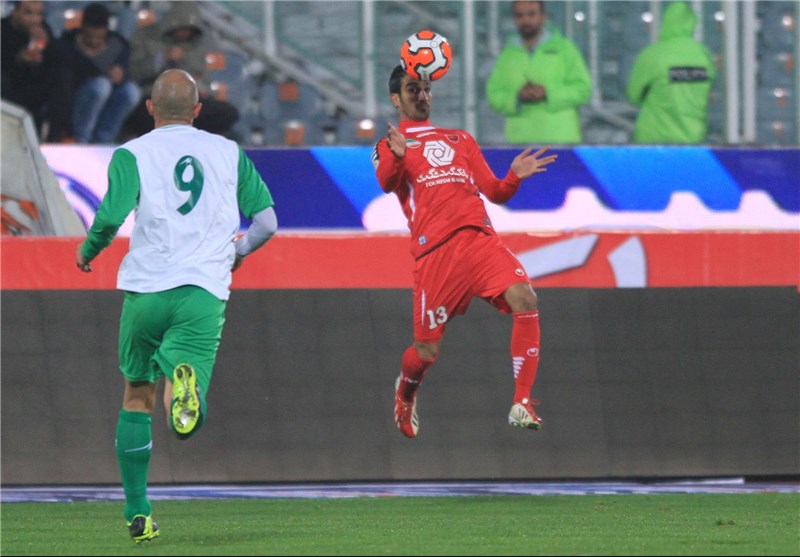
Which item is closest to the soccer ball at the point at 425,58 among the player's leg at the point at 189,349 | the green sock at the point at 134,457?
the player's leg at the point at 189,349

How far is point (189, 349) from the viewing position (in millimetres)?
7375

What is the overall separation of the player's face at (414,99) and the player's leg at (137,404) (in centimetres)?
296

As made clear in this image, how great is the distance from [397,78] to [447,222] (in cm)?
94

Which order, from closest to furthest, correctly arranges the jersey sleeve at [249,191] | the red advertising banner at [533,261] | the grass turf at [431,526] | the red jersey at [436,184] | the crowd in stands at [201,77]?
the grass turf at [431,526] < the jersey sleeve at [249,191] < the red jersey at [436,184] < the red advertising banner at [533,261] < the crowd in stands at [201,77]

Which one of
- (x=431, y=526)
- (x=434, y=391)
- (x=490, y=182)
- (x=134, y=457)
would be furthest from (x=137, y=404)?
(x=434, y=391)

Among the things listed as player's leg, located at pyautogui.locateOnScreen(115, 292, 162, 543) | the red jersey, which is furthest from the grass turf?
the red jersey

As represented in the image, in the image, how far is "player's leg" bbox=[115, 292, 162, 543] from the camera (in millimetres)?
7410

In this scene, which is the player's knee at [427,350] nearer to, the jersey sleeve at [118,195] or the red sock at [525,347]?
the red sock at [525,347]

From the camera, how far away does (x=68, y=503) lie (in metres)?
10.4

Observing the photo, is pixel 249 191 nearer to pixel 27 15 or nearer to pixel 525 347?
pixel 525 347

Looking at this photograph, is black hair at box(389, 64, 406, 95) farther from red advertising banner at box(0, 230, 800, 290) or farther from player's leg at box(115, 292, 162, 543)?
player's leg at box(115, 292, 162, 543)

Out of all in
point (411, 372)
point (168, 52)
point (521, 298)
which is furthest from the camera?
point (168, 52)

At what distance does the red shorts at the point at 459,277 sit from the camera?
963 centimetres

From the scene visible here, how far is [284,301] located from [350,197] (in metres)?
2.76
